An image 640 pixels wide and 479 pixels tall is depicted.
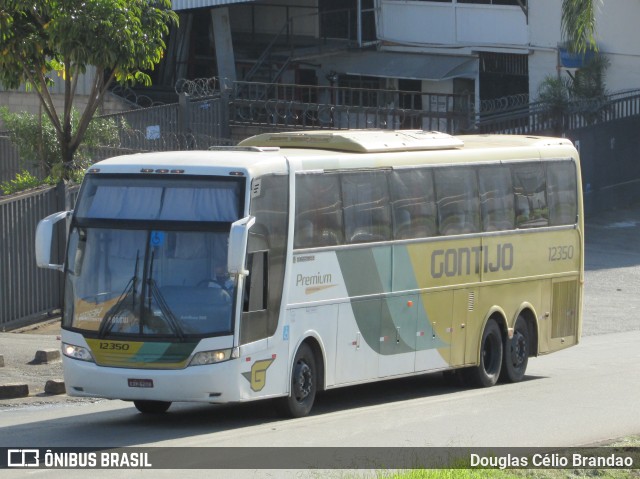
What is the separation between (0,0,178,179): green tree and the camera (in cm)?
1725

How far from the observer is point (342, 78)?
38938 mm

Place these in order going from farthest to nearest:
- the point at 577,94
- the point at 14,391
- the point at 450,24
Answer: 1. the point at 450,24
2. the point at 577,94
3. the point at 14,391

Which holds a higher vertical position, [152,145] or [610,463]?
[152,145]

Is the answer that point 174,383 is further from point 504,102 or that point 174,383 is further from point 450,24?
point 450,24

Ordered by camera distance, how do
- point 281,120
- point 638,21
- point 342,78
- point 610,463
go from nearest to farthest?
point 610,463
point 281,120
point 638,21
point 342,78

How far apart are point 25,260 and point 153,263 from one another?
794 cm

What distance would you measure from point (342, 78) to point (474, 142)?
74.3 feet

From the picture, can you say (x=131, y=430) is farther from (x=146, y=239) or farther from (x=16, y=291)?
(x=16, y=291)

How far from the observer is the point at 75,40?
56.4 feet

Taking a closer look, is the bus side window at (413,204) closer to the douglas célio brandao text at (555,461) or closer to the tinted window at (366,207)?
the tinted window at (366,207)

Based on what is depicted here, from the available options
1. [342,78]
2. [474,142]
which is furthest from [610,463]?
[342,78]

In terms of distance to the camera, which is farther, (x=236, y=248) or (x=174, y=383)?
(x=174, y=383)

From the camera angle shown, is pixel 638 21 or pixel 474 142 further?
pixel 638 21

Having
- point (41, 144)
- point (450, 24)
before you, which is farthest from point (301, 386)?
point (450, 24)
